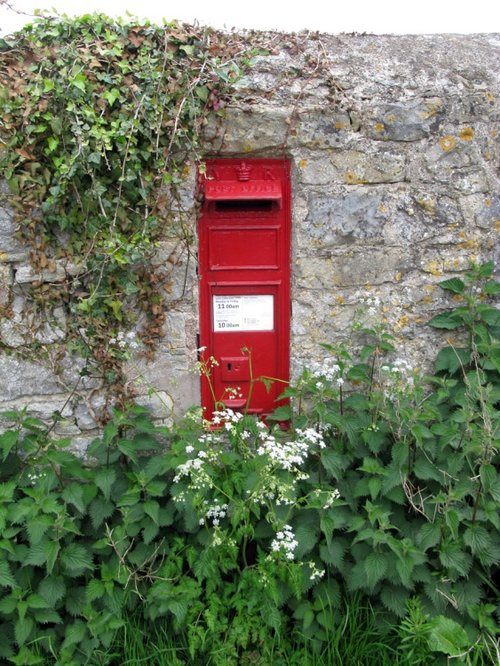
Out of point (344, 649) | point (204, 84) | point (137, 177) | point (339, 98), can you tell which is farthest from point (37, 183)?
point (344, 649)

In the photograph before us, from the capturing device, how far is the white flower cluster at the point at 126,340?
3084 millimetres

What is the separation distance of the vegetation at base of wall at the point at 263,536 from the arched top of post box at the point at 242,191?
33.3 inches

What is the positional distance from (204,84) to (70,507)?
83.6 inches

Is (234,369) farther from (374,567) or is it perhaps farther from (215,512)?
(374,567)

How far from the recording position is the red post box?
315cm

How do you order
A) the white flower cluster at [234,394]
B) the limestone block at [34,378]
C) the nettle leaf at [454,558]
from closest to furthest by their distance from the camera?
the nettle leaf at [454,558]
the limestone block at [34,378]
the white flower cluster at [234,394]

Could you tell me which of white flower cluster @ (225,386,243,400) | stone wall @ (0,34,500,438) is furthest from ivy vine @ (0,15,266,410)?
white flower cluster @ (225,386,243,400)

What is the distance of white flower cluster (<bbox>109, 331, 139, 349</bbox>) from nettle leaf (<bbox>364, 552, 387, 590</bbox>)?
1.49 metres

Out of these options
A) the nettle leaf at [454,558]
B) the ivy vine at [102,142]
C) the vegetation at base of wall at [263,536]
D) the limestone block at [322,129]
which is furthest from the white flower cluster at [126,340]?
the nettle leaf at [454,558]

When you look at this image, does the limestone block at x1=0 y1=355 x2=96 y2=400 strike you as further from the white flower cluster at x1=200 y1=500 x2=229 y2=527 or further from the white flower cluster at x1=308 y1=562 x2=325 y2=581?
the white flower cluster at x1=308 y1=562 x2=325 y2=581

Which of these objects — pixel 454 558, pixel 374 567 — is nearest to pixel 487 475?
pixel 454 558

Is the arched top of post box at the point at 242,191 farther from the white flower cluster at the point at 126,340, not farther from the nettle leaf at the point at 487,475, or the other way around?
the nettle leaf at the point at 487,475

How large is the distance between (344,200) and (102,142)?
1.22 meters

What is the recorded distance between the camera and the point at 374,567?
2615 mm
